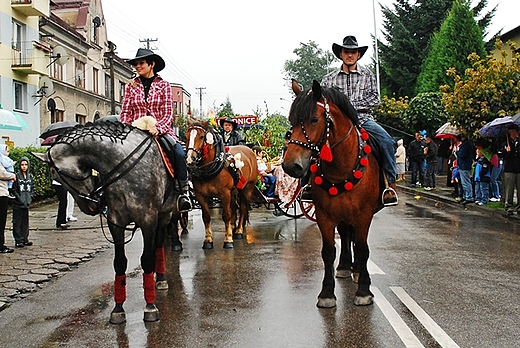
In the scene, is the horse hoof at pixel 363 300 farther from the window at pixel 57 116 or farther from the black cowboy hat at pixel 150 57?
the window at pixel 57 116

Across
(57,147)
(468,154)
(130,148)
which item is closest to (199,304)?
(130,148)

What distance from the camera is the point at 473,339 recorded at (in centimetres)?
467

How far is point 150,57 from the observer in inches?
251

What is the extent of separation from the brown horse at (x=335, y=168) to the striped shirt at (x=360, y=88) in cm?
109

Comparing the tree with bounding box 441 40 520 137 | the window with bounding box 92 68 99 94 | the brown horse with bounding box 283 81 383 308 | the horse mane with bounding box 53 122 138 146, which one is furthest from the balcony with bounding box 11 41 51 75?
the brown horse with bounding box 283 81 383 308

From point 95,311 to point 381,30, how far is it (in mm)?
41304

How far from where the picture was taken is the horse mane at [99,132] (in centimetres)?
523

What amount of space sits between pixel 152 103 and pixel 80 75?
31.3 meters

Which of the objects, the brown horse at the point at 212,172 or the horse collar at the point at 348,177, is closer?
the horse collar at the point at 348,177

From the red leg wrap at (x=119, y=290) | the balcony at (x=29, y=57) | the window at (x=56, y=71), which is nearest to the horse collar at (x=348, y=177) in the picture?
the red leg wrap at (x=119, y=290)

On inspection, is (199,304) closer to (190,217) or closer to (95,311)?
(95,311)

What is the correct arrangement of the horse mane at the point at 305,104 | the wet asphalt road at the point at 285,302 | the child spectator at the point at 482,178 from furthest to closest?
the child spectator at the point at 482,178
the horse mane at the point at 305,104
the wet asphalt road at the point at 285,302

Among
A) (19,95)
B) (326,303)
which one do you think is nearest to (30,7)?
(19,95)

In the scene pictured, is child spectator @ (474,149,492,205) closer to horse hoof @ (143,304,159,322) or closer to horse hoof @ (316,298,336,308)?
horse hoof @ (316,298,336,308)
